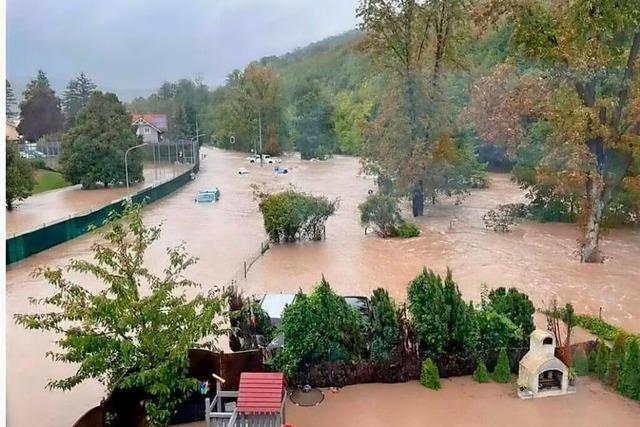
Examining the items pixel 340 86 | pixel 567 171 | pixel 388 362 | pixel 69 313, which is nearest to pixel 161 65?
pixel 340 86

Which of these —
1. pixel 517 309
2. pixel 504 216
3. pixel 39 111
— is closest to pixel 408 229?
pixel 504 216

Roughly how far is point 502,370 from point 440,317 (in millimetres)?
459

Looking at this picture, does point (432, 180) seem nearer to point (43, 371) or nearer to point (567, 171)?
point (567, 171)

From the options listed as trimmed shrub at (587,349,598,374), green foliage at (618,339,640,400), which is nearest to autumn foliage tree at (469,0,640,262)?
trimmed shrub at (587,349,598,374)

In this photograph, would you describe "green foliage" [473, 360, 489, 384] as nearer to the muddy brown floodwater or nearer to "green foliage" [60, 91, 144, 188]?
the muddy brown floodwater

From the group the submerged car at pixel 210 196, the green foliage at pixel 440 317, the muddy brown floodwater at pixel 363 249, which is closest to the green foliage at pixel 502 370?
the green foliage at pixel 440 317

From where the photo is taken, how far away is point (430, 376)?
3279mm

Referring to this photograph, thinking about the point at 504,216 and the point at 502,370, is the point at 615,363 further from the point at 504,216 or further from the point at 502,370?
the point at 504,216

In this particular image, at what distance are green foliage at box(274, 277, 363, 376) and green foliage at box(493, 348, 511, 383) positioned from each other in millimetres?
789

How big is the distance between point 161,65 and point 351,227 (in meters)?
2.05

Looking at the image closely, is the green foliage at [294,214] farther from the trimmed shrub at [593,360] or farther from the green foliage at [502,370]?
the trimmed shrub at [593,360]

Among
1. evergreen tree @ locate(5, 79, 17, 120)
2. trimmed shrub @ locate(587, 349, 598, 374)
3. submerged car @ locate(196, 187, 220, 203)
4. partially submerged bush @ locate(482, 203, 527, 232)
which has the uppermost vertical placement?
evergreen tree @ locate(5, 79, 17, 120)

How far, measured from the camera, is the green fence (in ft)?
13.3

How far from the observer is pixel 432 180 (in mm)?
4699
